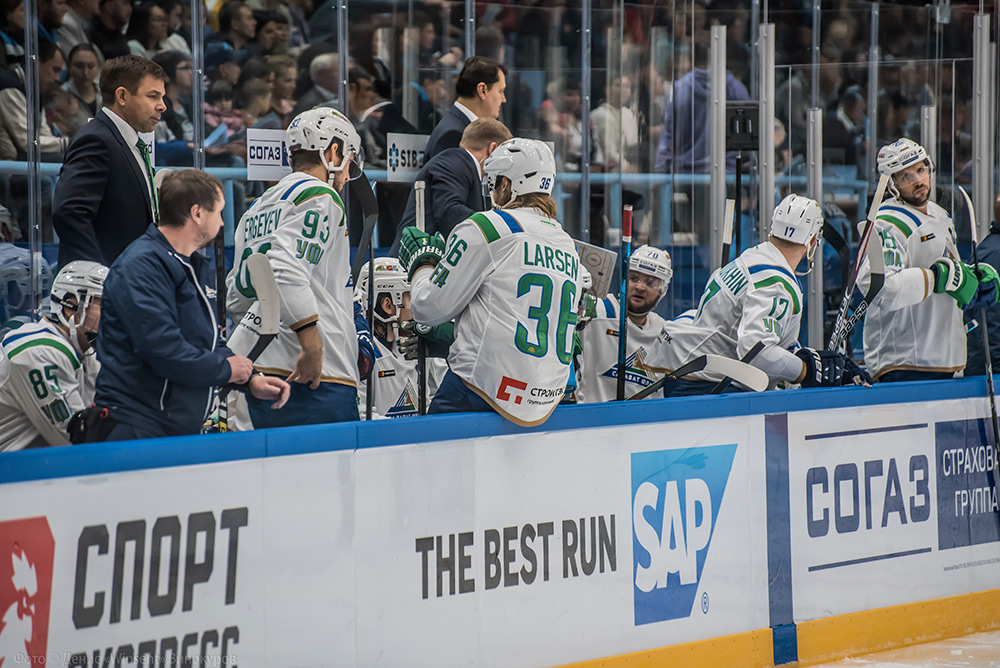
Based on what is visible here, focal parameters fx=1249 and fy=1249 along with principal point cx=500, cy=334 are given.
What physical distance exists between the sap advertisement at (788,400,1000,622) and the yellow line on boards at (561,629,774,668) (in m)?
0.20

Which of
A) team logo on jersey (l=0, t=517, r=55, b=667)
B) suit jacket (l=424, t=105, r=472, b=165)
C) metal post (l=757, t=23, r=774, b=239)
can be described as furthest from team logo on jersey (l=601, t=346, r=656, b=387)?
team logo on jersey (l=0, t=517, r=55, b=667)

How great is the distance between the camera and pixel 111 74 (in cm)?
416

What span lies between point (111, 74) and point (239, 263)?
2.67ft

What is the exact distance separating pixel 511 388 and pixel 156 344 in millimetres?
1023

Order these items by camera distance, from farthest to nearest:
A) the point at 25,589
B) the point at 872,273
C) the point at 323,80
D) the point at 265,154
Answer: the point at 323,80, the point at 265,154, the point at 872,273, the point at 25,589

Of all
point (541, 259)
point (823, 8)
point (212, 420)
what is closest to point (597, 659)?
point (541, 259)

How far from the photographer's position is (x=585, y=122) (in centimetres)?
687

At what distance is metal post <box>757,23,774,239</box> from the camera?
722cm

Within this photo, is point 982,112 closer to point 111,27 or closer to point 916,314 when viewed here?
point 916,314

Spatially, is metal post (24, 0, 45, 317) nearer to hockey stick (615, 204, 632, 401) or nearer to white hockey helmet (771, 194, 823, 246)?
hockey stick (615, 204, 632, 401)

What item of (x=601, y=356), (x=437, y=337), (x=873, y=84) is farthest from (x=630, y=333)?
(x=873, y=84)

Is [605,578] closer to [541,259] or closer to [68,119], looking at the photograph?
[541,259]

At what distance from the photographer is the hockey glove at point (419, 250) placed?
3904 mm

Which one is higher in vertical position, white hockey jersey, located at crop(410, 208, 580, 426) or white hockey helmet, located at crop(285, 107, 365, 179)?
white hockey helmet, located at crop(285, 107, 365, 179)
